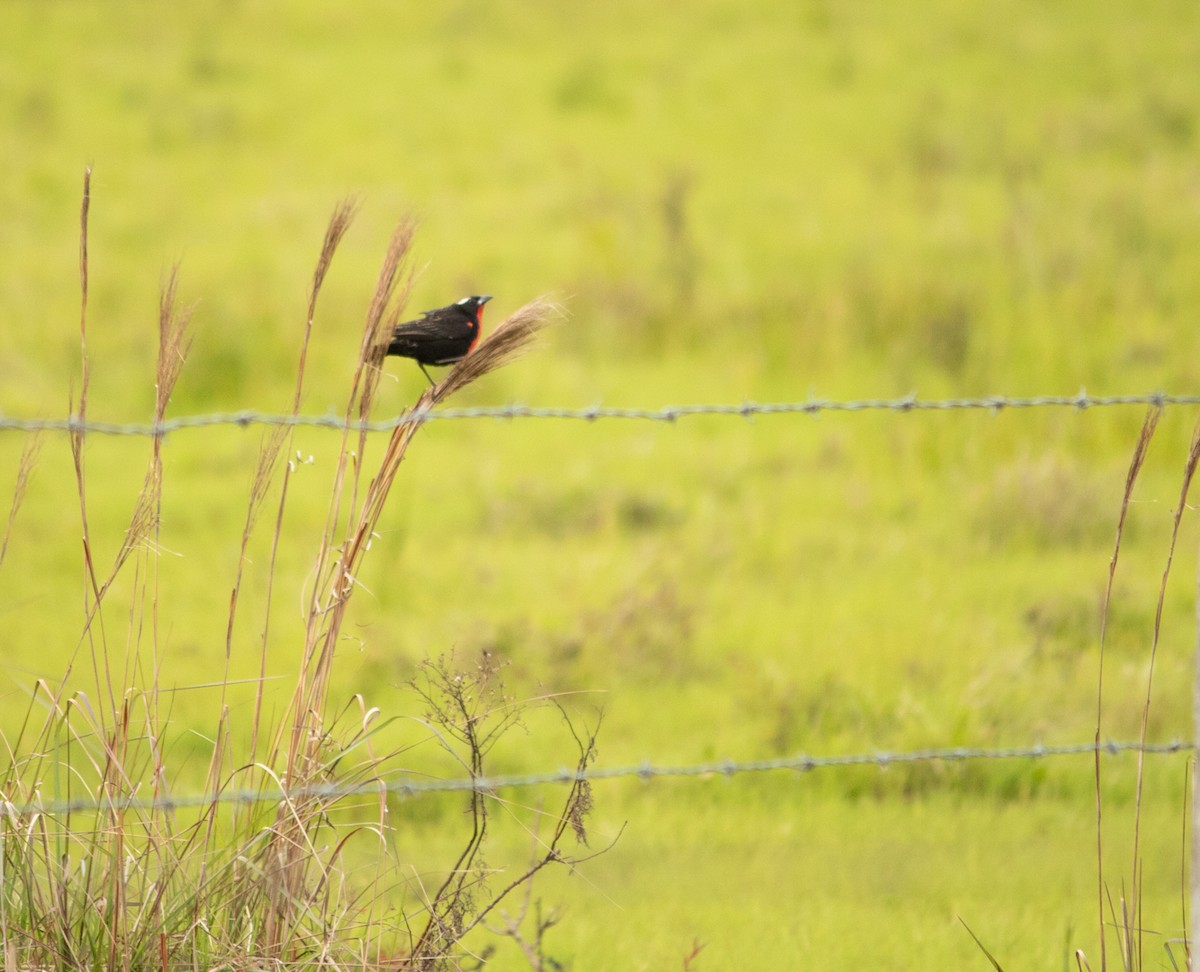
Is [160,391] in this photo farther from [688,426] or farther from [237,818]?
[688,426]

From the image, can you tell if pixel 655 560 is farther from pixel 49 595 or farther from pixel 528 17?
pixel 528 17

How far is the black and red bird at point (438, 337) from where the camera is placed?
9.96ft

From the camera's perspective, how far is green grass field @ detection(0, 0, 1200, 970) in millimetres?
4035

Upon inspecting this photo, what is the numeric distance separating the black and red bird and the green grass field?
1.24 feet

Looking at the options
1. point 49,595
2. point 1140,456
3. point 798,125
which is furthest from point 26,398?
point 798,125

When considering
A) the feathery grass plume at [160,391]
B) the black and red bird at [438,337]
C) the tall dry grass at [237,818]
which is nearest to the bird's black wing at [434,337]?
the black and red bird at [438,337]

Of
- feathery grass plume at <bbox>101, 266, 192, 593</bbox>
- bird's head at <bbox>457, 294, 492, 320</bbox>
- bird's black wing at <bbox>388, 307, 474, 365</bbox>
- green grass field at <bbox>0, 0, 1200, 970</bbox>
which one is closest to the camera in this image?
feathery grass plume at <bbox>101, 266, 192, 593</bbox>

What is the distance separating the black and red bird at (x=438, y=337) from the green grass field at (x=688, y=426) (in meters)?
0.38

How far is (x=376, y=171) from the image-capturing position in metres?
11.4

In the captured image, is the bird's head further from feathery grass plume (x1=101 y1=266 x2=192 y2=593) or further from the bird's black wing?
feathery grass plume (x1=101 y1=266 x2=192 y2=593)

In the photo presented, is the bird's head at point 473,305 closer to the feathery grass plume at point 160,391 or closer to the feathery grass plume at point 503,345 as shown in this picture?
the feathery grass plume at point 503,345

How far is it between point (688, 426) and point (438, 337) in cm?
479

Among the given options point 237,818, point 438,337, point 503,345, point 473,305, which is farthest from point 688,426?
point 237,818

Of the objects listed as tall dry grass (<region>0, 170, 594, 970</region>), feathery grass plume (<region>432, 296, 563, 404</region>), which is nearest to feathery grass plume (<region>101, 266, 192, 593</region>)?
tall dry grass (<region>0, 170, 594, 970</region>)
